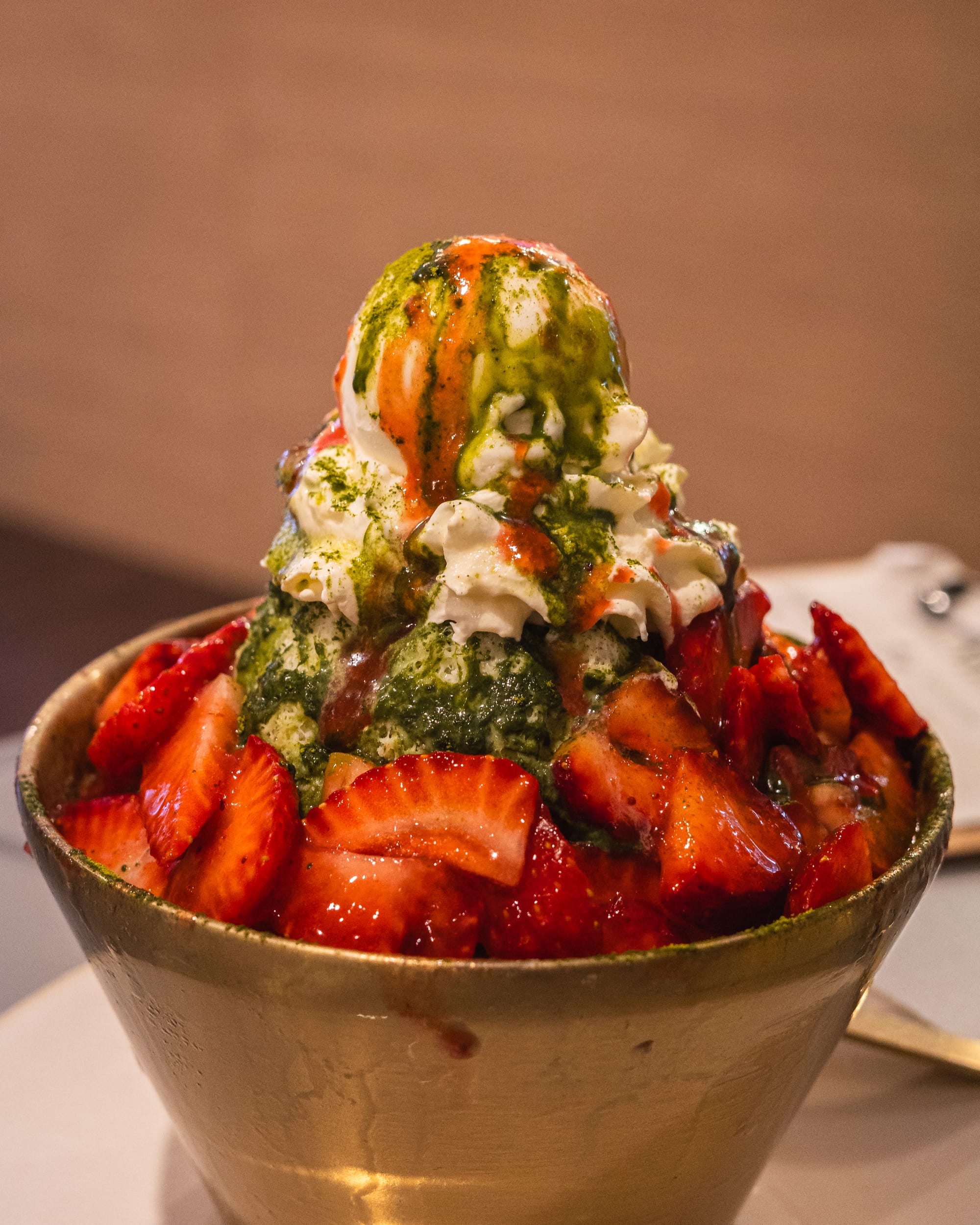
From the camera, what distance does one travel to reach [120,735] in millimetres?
886

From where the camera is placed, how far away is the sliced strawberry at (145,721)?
0.89 meters

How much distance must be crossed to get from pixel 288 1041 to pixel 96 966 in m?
0.20

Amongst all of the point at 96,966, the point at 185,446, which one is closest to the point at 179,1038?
the point at 96,966

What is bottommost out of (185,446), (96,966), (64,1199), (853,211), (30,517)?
(30,517)

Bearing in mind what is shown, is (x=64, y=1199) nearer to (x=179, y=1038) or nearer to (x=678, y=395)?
(x=179, y=1038)

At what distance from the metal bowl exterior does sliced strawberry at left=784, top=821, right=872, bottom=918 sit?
0.03m

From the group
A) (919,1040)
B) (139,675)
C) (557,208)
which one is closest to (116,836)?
(139,675)

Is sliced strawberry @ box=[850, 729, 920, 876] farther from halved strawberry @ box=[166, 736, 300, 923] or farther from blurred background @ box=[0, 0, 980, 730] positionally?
blurred background @ box=[0, 0, 980, 730]

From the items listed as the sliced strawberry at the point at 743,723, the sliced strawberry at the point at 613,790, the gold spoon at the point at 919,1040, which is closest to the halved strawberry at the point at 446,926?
the sliced strawberry at the point at 613,790

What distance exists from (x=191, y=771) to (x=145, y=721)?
108 mm

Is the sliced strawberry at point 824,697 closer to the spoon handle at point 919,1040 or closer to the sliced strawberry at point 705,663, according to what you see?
the sliced strawberry at point 705,663

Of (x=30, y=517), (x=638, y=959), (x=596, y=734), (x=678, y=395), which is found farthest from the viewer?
(x=30, y=517)

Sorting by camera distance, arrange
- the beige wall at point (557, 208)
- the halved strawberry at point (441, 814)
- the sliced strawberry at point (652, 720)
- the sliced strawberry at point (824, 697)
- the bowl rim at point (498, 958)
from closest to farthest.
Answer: the bowl rim at point (498, 958) < the halved strawberry at point (441, 814) < the sliced strawberry at point (652, 720) < the sliced strawberry at point (824, 697) < the beige wall at point (557, 208)

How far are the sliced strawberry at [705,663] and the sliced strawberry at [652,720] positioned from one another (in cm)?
2
